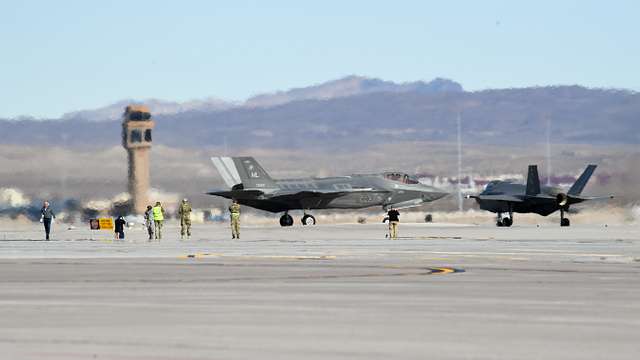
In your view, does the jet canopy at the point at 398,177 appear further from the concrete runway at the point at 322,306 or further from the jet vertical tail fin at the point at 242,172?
the concrete runway at the point at 322,306

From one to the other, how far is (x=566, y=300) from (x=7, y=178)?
359ft

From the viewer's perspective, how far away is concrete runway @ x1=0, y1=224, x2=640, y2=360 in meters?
17.2

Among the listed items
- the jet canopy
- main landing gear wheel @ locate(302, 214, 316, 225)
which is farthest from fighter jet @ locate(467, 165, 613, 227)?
main landing gear wheel @ locate(302, 214, 316, 225)

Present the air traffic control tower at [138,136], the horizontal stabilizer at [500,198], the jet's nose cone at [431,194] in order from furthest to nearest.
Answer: the air traffic control tower at [138,136] < the jet's nose cone at [431,194] < the horizontal stabilizer at [500,198]

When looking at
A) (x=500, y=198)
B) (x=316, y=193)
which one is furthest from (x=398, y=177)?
(x=500, y=198)

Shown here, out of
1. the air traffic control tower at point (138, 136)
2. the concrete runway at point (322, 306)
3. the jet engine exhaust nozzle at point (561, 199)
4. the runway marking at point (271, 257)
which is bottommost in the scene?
the concrete runway at point (322, 306)

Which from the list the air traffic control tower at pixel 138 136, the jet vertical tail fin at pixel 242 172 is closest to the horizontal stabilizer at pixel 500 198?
the jet vertical tail fin at pixel 242 172

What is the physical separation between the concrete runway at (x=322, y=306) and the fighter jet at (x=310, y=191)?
44.5m

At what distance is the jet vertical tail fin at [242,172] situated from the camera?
8831 centimetres

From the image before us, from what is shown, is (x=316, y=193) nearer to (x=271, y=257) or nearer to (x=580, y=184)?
(x=580, y=184)

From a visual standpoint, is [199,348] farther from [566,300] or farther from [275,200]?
[275,200]

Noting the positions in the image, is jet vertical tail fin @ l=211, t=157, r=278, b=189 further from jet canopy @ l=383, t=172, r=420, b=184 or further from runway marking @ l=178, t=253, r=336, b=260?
runway marking @ l=178, t=253, r=336, b=260

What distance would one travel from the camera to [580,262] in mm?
37781

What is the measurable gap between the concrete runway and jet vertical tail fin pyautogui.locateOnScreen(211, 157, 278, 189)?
44.8 metres
